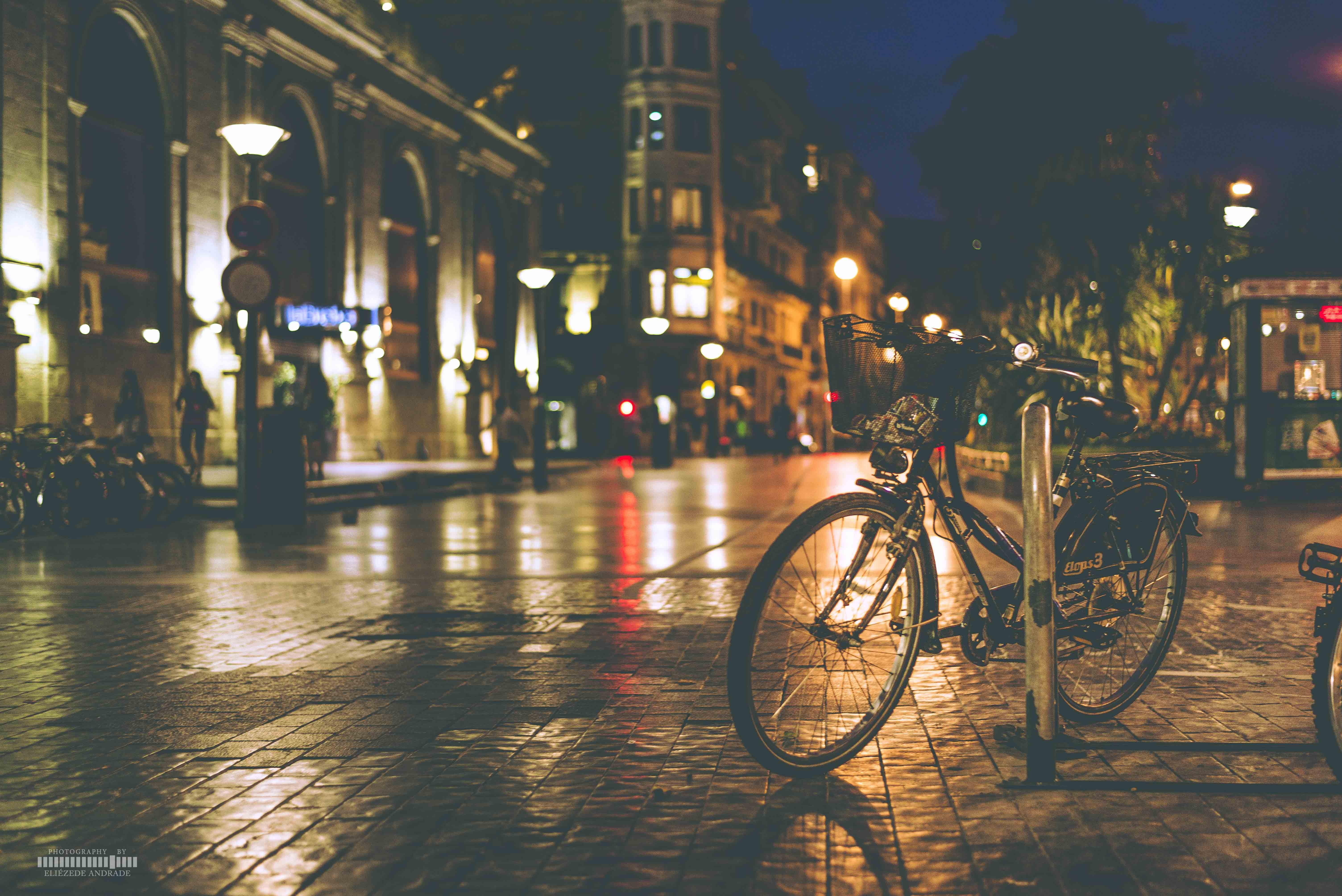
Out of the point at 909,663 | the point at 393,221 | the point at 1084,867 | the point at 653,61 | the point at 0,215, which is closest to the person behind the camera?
the point at 1084,867

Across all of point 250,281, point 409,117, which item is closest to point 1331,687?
point 250,281

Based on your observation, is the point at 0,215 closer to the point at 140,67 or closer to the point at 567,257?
the point at 140,67

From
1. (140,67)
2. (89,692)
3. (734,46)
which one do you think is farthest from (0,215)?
(734,46)

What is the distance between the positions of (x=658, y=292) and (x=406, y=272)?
2191 cm

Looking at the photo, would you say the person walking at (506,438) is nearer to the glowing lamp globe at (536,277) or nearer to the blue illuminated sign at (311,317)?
the glowing lamp globe at (536,277)

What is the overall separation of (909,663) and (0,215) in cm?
2286

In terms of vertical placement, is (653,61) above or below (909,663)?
above

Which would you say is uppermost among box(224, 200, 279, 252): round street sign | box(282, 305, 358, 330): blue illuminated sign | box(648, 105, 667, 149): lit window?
box(648, 105, 667, 149): lit window

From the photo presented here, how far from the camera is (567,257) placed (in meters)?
63.9

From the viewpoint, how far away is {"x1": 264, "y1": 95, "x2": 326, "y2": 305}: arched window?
34.6 m

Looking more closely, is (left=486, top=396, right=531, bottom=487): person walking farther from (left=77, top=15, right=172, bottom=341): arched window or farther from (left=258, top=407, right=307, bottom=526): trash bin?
(left=258, top=407, right=307, bottom=526): trash bin

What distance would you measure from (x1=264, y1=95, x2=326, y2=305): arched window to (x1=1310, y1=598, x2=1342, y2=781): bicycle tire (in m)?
32.0

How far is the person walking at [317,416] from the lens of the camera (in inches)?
928

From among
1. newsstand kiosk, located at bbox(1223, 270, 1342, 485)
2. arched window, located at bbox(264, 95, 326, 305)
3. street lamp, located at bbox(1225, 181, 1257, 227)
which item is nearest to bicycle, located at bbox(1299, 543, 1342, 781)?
newsstand kiosk, located at bbox(1223, 270, 1342, 485)
